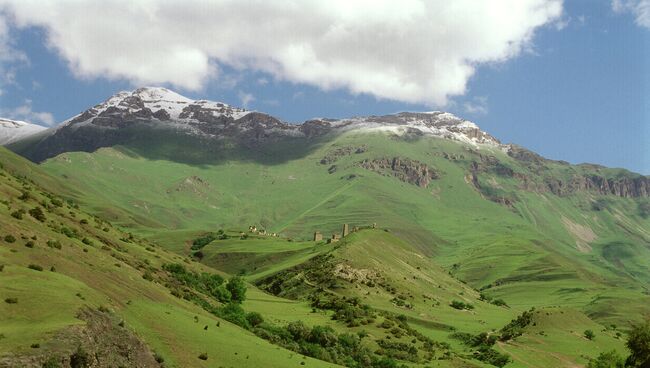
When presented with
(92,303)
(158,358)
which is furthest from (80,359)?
(92,303)

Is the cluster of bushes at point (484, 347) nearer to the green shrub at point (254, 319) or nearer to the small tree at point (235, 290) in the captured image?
the small tree at point (235, 290)

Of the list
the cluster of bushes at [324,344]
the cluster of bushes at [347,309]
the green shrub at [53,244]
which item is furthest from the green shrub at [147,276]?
the cluster of bushes at [347,309]

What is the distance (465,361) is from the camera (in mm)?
105750

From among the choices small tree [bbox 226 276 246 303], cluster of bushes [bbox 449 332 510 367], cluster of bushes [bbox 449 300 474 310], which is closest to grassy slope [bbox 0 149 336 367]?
small tree [bbox 226 276 246 303]

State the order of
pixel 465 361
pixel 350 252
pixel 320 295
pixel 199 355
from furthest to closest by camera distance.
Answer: pixel 350 252 < pixel 320 295 < pixel 465 361 < pixel 199 355

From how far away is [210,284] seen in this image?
384ft

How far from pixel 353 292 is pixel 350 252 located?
28.8 m

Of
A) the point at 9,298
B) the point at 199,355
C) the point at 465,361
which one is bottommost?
the point at 465,361

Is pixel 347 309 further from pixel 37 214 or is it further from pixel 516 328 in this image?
pixel 37 214

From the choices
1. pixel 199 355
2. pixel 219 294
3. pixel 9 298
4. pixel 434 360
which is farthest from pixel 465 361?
pixel 9 298

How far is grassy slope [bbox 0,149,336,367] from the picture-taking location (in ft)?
147

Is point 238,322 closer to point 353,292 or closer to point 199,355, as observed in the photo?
point 199,355

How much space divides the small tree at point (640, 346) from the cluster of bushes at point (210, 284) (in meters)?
66.8

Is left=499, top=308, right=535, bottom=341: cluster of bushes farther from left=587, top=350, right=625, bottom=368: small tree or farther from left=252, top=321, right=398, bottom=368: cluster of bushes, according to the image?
left=252, top=321, right=398, bottom=368: cluster of bushes
